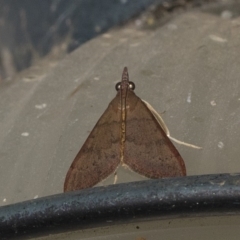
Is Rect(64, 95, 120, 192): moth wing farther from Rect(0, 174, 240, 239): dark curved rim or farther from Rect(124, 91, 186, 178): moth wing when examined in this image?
Rect(0, 174, 240, 239): dark curved rim

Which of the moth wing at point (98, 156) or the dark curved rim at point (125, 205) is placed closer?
the dark curved rim at point (125, 205)

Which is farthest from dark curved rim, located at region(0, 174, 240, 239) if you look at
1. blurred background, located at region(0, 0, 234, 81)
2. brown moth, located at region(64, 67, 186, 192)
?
blurred background, located at region(0, 0, 234, 81)

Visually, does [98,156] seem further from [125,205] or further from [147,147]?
[125,205]

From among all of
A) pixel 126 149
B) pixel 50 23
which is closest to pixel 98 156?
pixel 126 149

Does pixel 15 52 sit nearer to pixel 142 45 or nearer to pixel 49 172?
pixel 142 45

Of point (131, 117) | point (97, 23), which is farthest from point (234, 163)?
point (97, 23)

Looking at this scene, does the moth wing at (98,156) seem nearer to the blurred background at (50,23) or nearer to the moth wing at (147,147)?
the moth wing at (147,147)

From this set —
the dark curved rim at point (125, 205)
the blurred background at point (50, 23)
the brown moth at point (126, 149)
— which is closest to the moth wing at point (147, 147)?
the brown moth at point (126, 149)
